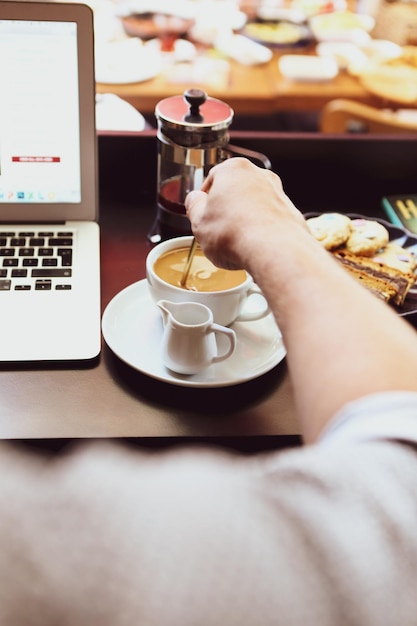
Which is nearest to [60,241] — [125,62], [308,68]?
[125,62]

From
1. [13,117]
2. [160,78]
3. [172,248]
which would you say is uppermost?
[13,117]

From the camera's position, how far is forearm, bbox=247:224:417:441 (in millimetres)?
427

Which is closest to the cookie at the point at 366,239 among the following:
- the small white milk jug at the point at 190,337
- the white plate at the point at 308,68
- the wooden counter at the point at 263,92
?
the small white milk jug at the point at 190,337

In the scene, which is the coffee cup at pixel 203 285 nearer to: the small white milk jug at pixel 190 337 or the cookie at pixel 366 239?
the small white milk jug at pixel 190 337

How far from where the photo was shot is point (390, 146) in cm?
119

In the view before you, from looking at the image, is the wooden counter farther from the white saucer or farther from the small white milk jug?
the small white milk jug

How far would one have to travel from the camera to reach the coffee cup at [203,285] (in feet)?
2.63

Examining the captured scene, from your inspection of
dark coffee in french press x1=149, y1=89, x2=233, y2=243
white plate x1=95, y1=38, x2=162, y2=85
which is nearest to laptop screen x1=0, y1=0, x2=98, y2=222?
dark coffee in french press x1=149, y1=89, x2=233, y2=243

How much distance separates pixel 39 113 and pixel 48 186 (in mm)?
103

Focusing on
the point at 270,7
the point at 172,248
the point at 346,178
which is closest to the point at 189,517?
the point at 172,248

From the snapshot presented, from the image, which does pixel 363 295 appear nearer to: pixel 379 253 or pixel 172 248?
pixel 172 248

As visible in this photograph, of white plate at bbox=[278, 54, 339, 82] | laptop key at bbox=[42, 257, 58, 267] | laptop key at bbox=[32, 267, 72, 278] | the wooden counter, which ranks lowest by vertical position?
the wooden counter

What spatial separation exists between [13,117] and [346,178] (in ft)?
1.92

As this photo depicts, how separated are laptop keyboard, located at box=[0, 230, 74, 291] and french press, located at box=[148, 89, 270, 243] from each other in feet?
0.52
